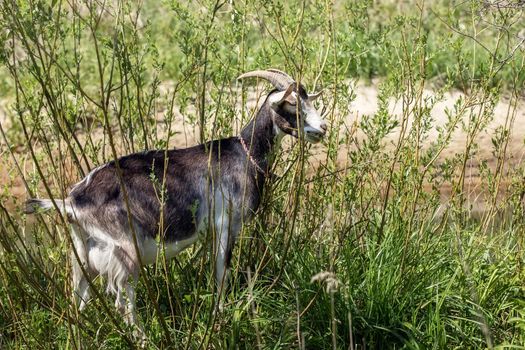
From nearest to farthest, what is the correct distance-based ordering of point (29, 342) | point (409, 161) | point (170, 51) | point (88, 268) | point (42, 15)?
point (42, 15) < point (29, 342) < point (88, 268) < point (409, 161) < point (170, 51)

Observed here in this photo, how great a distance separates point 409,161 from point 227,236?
1.18m

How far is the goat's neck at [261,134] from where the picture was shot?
6.38 m

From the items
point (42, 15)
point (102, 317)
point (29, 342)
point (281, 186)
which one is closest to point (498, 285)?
point (281, 186)

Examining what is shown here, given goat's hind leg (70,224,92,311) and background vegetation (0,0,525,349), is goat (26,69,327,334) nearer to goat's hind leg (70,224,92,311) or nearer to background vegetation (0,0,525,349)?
goat's hind leg (70,224,92,311)

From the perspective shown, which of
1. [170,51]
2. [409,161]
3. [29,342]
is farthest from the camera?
[170,51]

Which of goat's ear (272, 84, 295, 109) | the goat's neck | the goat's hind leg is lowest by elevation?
the goat's hind leg

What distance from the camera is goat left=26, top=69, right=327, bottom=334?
573 centimetres

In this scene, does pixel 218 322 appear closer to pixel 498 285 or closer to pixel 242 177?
pixel 242 177

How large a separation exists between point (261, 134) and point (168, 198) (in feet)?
2.66

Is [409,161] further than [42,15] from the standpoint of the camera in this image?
Yes

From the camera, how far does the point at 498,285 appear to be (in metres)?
6.14

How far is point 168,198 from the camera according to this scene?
592 centimetres

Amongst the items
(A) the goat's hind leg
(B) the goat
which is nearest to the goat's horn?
(B) the goat

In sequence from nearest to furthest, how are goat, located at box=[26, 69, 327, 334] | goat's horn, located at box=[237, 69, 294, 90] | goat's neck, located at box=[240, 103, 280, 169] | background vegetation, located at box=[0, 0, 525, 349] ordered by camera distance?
1. background vegetation, located at box=[0, 0, 525, 349]
2. goat, located at box=[26, 69, 327, 334]
3. goat's horn, located at box=[237, 69, 294, 90]
4. goat's neck, located at box=[240, 103, 280, 169]
